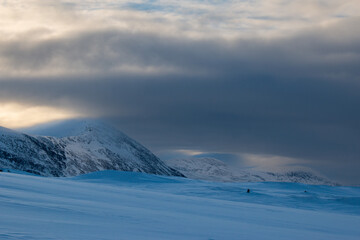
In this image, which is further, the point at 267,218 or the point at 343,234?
the point at 267,218

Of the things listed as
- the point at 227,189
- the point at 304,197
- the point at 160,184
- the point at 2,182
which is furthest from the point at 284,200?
the point at 2,182

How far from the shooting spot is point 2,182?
67.1 feet

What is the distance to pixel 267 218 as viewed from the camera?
858 inches

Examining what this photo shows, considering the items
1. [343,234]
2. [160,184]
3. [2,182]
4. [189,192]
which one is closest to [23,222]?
[2,182]

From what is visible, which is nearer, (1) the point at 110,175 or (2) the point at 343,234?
(2) the point at 343,234

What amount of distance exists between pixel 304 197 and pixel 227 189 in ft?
18.9

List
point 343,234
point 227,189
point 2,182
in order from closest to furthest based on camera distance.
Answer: point 343,234
point 2,182
point 227,189

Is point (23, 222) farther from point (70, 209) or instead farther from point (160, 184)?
point (160, 184)

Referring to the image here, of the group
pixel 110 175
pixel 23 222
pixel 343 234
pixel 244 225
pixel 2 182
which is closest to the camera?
pixel 23 222

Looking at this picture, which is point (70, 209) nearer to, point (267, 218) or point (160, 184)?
point (267, 218)

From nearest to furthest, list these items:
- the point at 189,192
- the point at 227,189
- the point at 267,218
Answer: the point at 267,218 < the point at 189,192 < the point at 227,189

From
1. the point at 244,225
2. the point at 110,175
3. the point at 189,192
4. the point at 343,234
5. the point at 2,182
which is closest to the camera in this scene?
the point at 244,225

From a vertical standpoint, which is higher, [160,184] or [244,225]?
[160,184]

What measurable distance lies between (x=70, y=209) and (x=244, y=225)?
569cm
